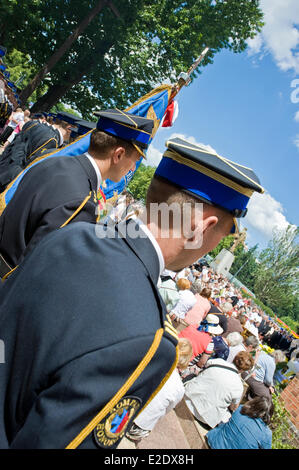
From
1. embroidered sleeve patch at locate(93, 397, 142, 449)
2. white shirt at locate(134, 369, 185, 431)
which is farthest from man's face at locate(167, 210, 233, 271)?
white shirt at locate(134, 369, 185, 431)

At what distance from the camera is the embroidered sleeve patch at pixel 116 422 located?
750 mm

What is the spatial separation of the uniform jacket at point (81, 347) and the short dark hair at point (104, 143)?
124 cm

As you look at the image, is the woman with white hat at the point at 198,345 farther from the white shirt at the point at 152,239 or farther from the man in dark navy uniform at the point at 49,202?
the white shirt at the point at 152,239

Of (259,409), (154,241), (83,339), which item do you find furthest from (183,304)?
(83,339)

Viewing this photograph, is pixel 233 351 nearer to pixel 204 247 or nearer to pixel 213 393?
pixel 213 393

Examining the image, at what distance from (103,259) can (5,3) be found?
16.6 m

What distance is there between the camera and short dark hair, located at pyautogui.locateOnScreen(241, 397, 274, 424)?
387cm

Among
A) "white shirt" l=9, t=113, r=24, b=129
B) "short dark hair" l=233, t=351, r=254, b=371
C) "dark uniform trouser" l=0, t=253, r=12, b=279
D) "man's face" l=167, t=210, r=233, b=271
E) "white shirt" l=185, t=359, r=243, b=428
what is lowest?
"white shirt" l=185, t=359, r=243, b=428

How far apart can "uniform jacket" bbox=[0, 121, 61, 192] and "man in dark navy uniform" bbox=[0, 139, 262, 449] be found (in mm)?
2409

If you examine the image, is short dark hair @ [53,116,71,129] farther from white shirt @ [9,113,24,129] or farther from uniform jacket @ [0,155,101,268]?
white shirt @ [9,113,24,129]
